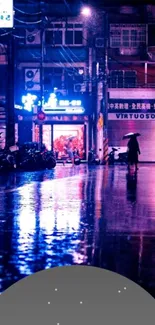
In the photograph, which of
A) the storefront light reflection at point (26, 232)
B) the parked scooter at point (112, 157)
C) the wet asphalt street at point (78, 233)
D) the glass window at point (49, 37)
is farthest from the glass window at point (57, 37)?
the storefront light reflection at point (26, 232)

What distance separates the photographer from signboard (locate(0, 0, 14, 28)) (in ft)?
85.9

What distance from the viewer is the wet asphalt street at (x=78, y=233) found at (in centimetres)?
674

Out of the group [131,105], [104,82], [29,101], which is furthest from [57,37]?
[104,82]

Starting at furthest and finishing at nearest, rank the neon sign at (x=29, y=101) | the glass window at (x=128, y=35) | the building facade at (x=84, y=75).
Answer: the glass window at (x=128, y=35), the building facade at (x=84, y=75), the neon sign at (x=29, y=101)

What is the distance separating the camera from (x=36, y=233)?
9.34 metres

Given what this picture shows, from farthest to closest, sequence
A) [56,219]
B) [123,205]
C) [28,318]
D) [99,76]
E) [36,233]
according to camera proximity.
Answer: [99,76] < [123,205] < [56,219] < [36,233] < [28,318]

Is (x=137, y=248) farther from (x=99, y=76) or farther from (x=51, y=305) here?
(x=99, y=76)

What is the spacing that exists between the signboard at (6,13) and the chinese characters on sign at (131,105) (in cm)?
2559

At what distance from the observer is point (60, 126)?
172ft

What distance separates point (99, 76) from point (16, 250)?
39.9 meters

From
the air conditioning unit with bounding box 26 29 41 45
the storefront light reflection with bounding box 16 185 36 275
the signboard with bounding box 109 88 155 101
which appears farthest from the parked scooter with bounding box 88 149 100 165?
the storefront light reflection with bounding box 16 185 36 275

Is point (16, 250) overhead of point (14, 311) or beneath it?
beneath

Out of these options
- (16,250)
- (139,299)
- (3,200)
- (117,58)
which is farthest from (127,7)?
(139,299)
